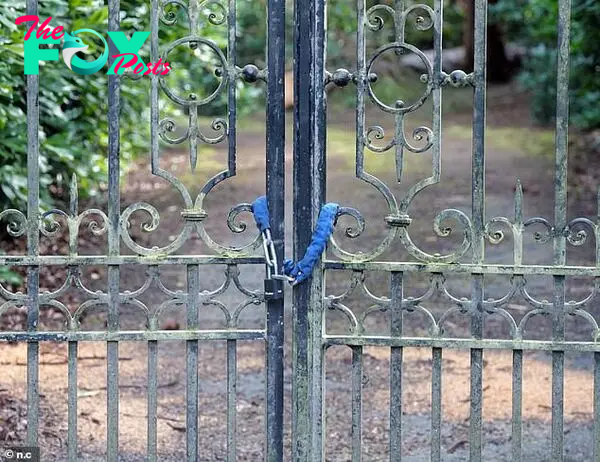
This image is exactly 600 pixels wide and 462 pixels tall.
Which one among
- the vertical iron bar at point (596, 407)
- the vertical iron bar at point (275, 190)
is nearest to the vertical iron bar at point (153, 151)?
the vertical iron bar at point (275, 190)

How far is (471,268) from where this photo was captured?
14.8ft

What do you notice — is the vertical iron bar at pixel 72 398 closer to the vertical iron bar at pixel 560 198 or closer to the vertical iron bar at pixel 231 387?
the vertical iron bar at pixel 231 387

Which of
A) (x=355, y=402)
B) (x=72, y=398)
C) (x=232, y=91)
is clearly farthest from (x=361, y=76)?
(x=72, y=398)

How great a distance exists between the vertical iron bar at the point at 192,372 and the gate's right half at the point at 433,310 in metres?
0.41

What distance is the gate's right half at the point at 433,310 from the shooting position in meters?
4.48

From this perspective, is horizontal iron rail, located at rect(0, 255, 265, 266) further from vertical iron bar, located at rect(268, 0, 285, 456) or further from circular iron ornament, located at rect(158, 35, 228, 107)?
circular iron ornament, located at rect(158, 35, 228, 107)

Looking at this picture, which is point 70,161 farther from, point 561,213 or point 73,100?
point 561,213

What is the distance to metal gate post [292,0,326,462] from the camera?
452cm

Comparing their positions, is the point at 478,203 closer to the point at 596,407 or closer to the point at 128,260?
the point at 596,407

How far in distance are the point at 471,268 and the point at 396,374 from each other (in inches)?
20.9

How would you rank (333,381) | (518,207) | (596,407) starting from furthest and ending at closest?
(333,381), (596,407), (518,207)

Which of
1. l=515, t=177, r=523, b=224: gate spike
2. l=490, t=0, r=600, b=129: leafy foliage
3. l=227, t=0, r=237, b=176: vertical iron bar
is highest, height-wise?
l=490, t=0, r=600, b=129: leafy foliage

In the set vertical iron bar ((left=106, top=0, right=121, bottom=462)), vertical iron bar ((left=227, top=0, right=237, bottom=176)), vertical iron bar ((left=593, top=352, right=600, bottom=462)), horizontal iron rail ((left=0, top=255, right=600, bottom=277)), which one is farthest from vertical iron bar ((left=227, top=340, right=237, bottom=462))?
vertical iron bar ((left=593, top=352, right=600, bottom=462))

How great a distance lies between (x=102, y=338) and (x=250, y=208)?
818mm
